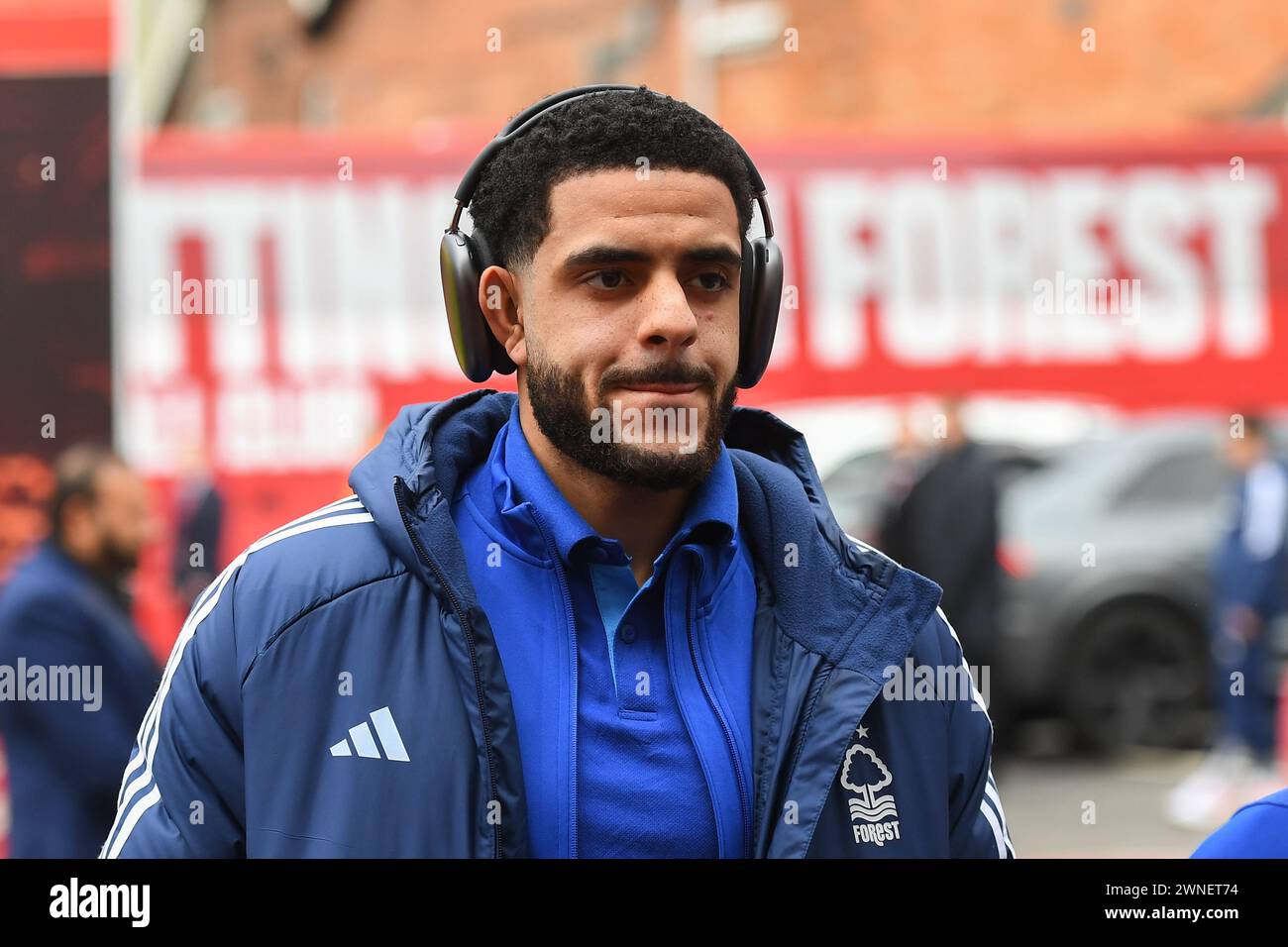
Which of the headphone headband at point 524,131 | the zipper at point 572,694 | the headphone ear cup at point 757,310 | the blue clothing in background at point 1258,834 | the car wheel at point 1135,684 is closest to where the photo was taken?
the blue clothing in background at point 1258,834

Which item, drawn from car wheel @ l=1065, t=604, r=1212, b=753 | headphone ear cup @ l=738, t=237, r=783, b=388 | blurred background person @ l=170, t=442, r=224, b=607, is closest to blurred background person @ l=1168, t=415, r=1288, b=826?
car wheel @ l=1065, t=604, r=1212, b=753

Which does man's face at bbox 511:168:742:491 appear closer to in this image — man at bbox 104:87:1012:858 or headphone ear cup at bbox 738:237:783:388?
man at bbox 104:87:1012:858

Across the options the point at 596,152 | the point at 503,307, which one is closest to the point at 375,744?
the point at 503,307

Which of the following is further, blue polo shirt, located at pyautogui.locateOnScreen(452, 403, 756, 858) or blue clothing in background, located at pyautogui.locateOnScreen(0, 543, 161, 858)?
blue clothing in background, located at pyautogui.locateOnScreen(0, 543, 161, 858)

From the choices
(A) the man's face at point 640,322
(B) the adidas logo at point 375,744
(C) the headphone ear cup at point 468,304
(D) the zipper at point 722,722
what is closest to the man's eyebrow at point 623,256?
(A) the man's face at point 640,322

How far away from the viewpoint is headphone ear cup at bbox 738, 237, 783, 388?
2.22 metres

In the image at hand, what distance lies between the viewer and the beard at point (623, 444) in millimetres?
1900

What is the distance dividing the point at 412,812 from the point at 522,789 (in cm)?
13

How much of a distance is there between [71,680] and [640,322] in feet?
9.05

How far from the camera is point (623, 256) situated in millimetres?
1891

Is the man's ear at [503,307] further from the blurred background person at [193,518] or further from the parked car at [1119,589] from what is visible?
the blurred background person at [193,518]

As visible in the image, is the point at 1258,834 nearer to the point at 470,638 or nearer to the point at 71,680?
the point at 470,638

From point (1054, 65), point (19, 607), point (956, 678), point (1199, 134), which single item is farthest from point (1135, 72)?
point (956, 678)

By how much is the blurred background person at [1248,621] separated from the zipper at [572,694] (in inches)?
258
